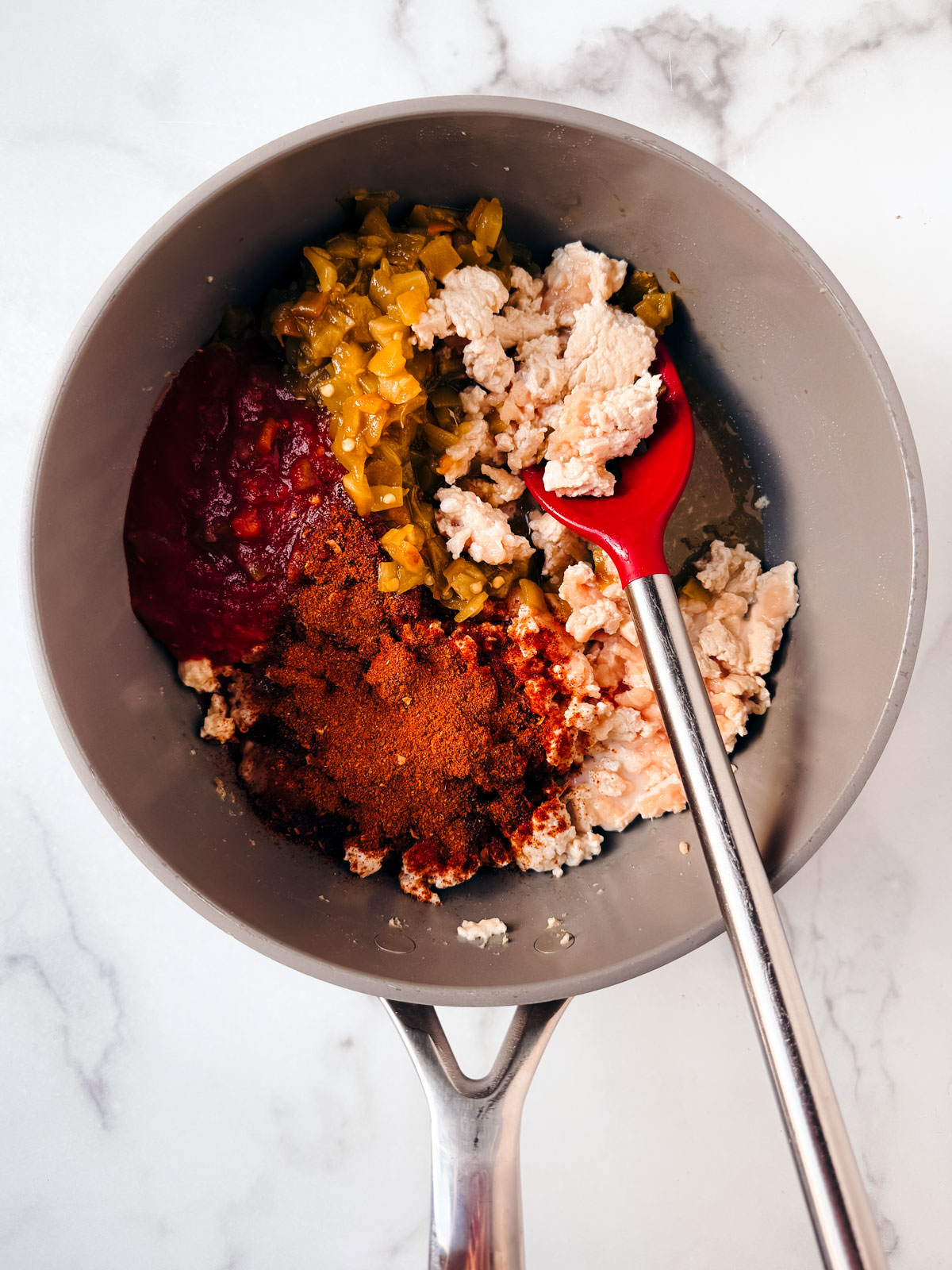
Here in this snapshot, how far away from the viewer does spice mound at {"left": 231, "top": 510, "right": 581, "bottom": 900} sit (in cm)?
148

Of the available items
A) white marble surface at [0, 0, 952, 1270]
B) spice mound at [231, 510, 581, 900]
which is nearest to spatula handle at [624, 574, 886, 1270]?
spice mound at [231, 510, 581, 900]

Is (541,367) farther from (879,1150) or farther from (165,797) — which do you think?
(879,1150)

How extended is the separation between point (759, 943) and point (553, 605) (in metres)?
0.70

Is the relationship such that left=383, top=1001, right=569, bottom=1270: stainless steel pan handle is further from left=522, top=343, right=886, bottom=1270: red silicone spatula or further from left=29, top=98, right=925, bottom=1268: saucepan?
left=522, top=343, right=886, bottom=1270: red silicone spatula

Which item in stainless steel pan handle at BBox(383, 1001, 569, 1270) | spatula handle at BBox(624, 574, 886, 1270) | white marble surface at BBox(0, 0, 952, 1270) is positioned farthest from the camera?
white marble surface at BBox(0, 0, 952, 1270)

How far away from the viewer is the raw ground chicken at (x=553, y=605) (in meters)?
1.50

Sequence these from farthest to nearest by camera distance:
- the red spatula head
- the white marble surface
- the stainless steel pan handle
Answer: the white marble surface, the red spatula head, the stainless steel pan handle

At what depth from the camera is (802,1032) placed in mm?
1160

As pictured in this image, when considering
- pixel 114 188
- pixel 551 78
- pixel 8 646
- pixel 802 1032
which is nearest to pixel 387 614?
pixel 8 646

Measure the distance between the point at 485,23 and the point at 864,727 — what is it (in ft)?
5.18

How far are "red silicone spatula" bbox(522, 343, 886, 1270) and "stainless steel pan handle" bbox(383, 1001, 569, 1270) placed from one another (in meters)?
0.42

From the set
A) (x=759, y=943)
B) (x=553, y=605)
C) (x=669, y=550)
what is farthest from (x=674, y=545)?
(x=759, y=943)

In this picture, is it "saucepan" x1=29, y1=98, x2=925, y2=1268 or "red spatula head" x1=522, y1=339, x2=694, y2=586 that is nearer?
"saucepan" x1=29, y1=98, x2=925, y2=1268

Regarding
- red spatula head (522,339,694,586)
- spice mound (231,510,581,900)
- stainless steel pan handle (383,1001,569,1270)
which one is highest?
red spatula head (522,339,694,586)
